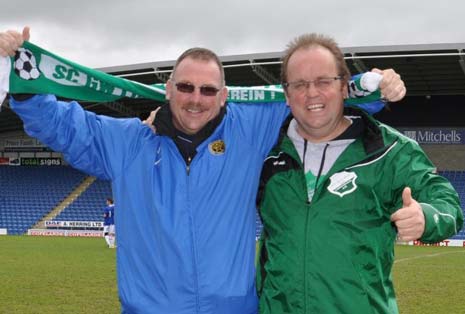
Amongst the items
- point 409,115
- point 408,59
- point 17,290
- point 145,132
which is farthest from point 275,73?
point 145,132

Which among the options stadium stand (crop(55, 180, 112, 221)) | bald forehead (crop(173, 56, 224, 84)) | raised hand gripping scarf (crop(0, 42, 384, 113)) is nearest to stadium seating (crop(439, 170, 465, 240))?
stadium stand (crop(55, 180, 112, 221))

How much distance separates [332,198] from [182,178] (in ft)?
2.43

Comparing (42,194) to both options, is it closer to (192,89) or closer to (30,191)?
(30,191)

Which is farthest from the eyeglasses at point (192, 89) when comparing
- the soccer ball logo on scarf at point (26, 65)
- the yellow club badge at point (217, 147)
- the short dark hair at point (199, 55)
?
the soccer ball logo on scarf at point (26, 65)

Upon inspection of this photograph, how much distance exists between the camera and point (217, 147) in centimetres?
312

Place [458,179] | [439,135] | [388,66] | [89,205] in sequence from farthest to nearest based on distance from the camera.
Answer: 1. [89,205]
2. [439,135]
3. [458,179]
4. [388,66]

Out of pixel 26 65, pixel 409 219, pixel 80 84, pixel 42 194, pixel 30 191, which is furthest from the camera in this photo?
pixel 30 191

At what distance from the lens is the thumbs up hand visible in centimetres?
235

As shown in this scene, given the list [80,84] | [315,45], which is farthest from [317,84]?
[80,84]

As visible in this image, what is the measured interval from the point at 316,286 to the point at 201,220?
634mm

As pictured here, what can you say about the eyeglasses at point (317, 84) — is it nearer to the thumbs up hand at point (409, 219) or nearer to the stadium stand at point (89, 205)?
the thumbs up hand at point (409, 219)

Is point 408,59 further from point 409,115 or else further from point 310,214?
point 310,214

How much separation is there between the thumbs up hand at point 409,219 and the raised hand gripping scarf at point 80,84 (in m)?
0.95

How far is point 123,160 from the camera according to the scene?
3203mm
